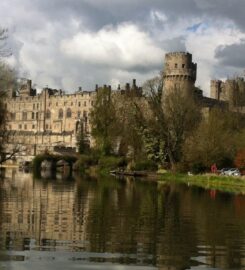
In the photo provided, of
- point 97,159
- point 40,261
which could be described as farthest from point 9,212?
point 97,159

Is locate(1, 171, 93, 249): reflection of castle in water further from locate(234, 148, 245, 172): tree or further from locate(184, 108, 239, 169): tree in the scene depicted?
locate(184, 108, 239, 169): tree

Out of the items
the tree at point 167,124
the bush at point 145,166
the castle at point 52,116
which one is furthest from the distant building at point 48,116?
the tree at point 167,124

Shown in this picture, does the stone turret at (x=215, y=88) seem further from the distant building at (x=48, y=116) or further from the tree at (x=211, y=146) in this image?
the tree at (x=211, y=146)

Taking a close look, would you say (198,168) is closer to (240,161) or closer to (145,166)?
(240,161)

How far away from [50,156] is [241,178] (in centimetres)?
4574

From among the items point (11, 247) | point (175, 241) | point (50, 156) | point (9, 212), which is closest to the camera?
point (11, 247)

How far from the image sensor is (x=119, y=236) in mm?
15125

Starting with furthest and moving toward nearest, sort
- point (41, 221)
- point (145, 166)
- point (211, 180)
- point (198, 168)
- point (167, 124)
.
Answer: point (145, 166), point (167, 124), point (198, 168), point (211, 180), point (41, 221)

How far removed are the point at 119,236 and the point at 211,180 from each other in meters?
35.2

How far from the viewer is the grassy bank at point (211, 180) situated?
4441 cm

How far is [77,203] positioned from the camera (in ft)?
85.5

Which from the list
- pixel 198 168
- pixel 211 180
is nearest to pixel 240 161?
pixel 211 180

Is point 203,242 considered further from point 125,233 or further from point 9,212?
point 9,212

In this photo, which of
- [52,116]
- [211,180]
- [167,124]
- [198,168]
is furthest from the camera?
[52,116]
